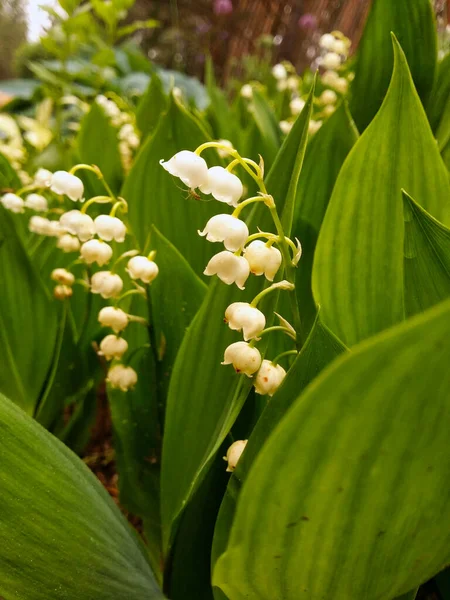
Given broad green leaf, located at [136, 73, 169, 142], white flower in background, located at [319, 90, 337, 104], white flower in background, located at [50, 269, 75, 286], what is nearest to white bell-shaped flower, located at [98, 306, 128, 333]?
white flower in background, located at [50, 269, 75, 286]

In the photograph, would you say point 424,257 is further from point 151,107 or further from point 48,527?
point 151,107

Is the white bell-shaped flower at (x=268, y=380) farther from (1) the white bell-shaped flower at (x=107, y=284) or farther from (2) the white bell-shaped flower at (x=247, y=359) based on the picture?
(1) the white bell-shaped flower at (x=107, y=284)

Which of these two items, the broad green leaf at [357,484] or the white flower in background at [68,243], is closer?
the broad green leaf at [357,484]

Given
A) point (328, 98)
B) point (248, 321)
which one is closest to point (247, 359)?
point (248, 321)

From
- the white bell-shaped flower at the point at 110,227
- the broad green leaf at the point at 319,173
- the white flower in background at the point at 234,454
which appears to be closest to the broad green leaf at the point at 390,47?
the broad green leaf at the point at 319,173

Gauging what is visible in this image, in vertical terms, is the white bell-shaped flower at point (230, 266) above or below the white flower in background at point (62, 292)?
above

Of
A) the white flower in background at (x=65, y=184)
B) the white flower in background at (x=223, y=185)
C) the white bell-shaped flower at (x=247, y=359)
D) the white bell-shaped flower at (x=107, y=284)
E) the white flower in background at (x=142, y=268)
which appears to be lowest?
the white bell-shaped flower at (x=107, y=284)
